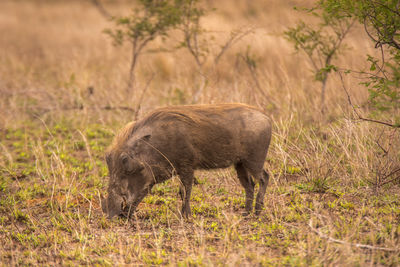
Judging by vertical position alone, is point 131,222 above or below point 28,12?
below

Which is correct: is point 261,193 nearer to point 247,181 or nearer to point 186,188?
point 247,181

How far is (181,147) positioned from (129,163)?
460 mm

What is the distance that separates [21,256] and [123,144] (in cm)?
119

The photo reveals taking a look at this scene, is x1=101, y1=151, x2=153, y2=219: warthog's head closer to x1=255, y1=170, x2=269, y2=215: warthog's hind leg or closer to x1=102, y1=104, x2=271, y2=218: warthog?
x1=102, y1=104, x2=271, y2=218: warthog

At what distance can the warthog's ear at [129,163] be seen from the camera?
3984 millimetres

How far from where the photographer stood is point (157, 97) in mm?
8281

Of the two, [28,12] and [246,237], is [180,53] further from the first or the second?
[28,12]

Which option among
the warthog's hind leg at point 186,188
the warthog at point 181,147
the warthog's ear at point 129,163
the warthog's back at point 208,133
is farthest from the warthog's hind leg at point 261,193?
the warthog's ear at point 129,163

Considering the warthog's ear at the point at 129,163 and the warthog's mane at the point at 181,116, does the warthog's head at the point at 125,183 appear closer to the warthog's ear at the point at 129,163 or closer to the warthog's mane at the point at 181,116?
the warthog's ear at the point at 129,163

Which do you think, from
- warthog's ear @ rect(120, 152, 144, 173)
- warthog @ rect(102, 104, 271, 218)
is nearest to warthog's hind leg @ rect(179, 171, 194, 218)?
warthog @ rect(102, 104, 271, 218)

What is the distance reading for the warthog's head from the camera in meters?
4.00

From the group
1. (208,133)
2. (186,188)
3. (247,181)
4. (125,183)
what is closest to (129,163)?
(125,183)

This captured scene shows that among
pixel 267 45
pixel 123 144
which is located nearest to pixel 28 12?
pixel 267 45

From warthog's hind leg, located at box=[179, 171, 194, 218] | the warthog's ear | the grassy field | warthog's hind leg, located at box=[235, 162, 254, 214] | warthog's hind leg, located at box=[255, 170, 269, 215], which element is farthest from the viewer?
warthog's hind leg, located at box=[235, 162, 254, 214]
